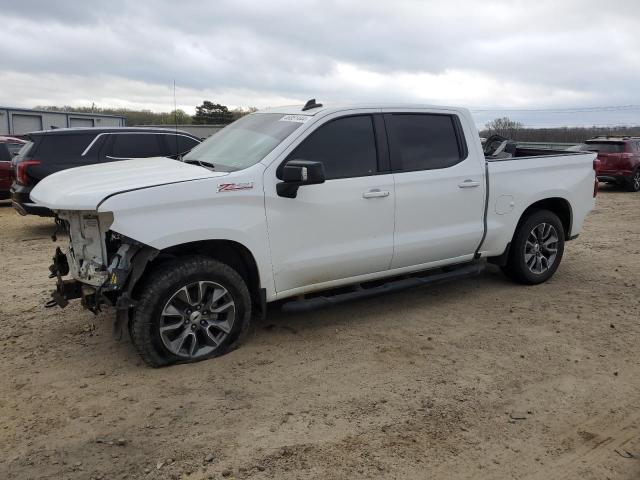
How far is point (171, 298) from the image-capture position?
404 centimetres

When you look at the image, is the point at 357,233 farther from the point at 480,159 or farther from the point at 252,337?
the point at 480,159

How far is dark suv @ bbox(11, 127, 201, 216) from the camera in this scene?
923 cm

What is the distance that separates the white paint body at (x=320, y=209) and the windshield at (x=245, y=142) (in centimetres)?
12

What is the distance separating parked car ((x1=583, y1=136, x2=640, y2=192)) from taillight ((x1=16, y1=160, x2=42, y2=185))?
15.6m

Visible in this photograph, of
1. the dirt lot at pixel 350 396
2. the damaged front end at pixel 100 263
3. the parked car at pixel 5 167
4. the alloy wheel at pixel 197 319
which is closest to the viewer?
the dirt lot at pixel 350 396

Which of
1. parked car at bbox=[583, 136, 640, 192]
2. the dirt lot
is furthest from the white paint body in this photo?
parked car at bbox=[583, 136, 640, 192]

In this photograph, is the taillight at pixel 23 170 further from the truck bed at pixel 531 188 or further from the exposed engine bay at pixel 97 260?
the truck bed at pixel 531 188

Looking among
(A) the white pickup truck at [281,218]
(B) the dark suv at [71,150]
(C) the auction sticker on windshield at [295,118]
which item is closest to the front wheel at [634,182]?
(A) the white pickup truck at [281,218]

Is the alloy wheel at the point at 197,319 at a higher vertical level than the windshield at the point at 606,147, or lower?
lower

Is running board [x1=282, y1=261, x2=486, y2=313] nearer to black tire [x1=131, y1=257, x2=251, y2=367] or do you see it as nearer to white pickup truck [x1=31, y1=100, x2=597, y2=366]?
white pickup truck [x1=31, y1=100, x2=597, y2=366]

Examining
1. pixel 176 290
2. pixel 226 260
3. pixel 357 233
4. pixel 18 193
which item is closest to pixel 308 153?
pixel 357 233

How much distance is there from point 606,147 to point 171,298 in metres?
17.4

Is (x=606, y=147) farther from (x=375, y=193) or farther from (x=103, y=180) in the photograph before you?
(x=103, y=180)

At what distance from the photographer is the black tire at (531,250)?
239 inches
